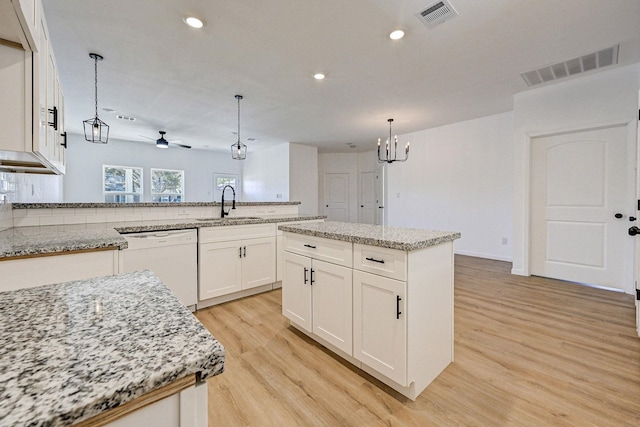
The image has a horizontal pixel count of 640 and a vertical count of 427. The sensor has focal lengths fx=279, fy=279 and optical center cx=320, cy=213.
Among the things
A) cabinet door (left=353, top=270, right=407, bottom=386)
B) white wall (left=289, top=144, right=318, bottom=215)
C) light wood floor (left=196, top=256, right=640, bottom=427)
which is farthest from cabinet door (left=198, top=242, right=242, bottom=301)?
white wall (left=289, top=144, right=318, bottom=215)

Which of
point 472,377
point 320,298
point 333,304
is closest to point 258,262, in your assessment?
point 320,298

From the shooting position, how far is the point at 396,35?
2.50 metres

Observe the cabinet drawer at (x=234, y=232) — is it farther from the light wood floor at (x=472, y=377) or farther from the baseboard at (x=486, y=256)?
the baseboard at (x=486, y=256)

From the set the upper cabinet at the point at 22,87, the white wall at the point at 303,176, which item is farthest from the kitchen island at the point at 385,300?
the white wall at the point at 303,176

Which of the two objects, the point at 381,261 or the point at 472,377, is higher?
the point at 381,261

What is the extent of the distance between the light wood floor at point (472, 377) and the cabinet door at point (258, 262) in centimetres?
46

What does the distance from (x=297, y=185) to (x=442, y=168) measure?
342 cm

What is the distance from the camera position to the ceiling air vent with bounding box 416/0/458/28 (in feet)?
6.97

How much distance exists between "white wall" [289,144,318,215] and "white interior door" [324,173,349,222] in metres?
1.08

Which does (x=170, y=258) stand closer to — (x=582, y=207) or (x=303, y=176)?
(x=582, y=207)

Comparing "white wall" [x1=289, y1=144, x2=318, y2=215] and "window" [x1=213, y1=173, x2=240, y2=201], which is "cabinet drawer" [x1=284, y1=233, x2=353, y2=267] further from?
"window" [x1=213, y1=173, x2=240, y2=201]

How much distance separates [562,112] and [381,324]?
152 inches

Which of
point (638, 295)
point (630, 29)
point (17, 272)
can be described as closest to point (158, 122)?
point (17, 272)

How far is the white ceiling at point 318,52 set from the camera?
222 centimetres
